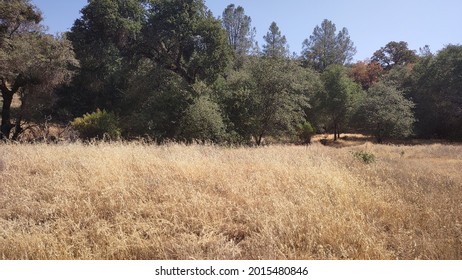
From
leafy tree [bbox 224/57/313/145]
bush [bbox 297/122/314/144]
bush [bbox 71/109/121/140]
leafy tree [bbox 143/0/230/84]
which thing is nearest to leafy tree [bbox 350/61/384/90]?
bush [bbox 297/122/314/144]

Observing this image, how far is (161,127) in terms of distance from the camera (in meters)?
19.9

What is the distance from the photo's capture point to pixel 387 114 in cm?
3067

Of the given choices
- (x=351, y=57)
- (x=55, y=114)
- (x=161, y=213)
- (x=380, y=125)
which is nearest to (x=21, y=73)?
(x=55, y=114)

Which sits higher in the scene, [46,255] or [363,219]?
[363,219]

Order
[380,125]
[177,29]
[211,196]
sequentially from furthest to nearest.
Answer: [380,125] < [177,29] < [211,196]

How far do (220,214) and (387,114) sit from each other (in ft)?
105

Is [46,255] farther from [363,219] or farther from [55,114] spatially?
[55,114]

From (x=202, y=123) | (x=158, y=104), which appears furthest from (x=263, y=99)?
(x=158, y=104)

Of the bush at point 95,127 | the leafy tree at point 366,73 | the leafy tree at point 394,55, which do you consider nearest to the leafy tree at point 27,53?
the bush at point 95,127

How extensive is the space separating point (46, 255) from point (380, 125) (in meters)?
34.7

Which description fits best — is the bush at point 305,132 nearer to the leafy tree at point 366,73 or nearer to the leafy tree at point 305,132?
the leafy tree at point 305,132

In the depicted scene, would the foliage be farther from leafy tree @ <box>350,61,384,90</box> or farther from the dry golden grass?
leafy tree @ <box>350,61,384,90</box>
